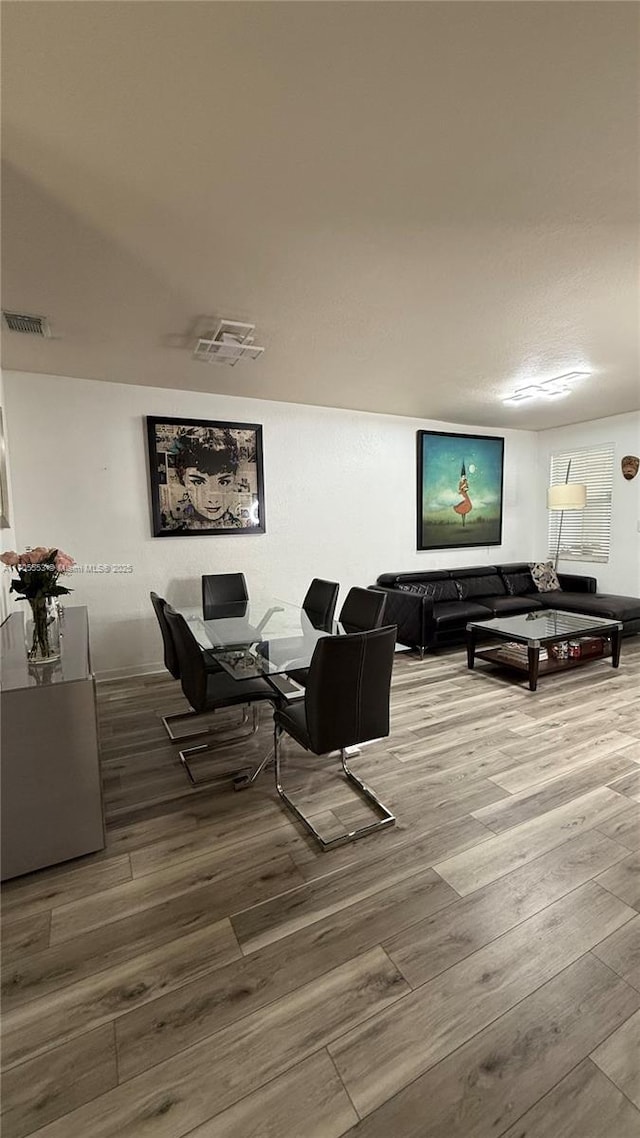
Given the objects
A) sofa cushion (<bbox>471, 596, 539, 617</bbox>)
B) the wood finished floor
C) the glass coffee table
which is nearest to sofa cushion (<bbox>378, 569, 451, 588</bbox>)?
sofa cushion (<bbox>471, 596, 539, 617</bbox>)

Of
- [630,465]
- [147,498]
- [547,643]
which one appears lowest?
[547,643]

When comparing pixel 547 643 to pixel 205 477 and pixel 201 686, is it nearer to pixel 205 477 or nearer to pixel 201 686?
pixel 201 686

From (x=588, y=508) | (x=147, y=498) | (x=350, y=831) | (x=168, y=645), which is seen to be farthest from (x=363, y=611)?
(x=588, y=508)

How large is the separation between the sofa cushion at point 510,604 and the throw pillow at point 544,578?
0.35 m

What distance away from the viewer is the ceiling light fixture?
403cm

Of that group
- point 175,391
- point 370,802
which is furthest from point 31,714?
point 175,391

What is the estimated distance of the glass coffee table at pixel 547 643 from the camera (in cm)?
387

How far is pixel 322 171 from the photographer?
1.62m

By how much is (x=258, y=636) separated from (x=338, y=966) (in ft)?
5.79

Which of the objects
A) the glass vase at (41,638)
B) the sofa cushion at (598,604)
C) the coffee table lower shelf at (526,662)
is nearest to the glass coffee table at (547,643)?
the coffee table lower shelf at (526,662)

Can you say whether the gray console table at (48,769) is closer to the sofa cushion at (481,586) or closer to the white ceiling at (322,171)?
the white ceiling at (322,171)

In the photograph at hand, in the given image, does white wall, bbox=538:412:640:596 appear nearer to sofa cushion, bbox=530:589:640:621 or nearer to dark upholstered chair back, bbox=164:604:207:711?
sofa cushion, bbox=530:589:640:621

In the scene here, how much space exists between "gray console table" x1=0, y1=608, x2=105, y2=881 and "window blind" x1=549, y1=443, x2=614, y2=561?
20.2ft

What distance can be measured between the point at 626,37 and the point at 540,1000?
2.70m
